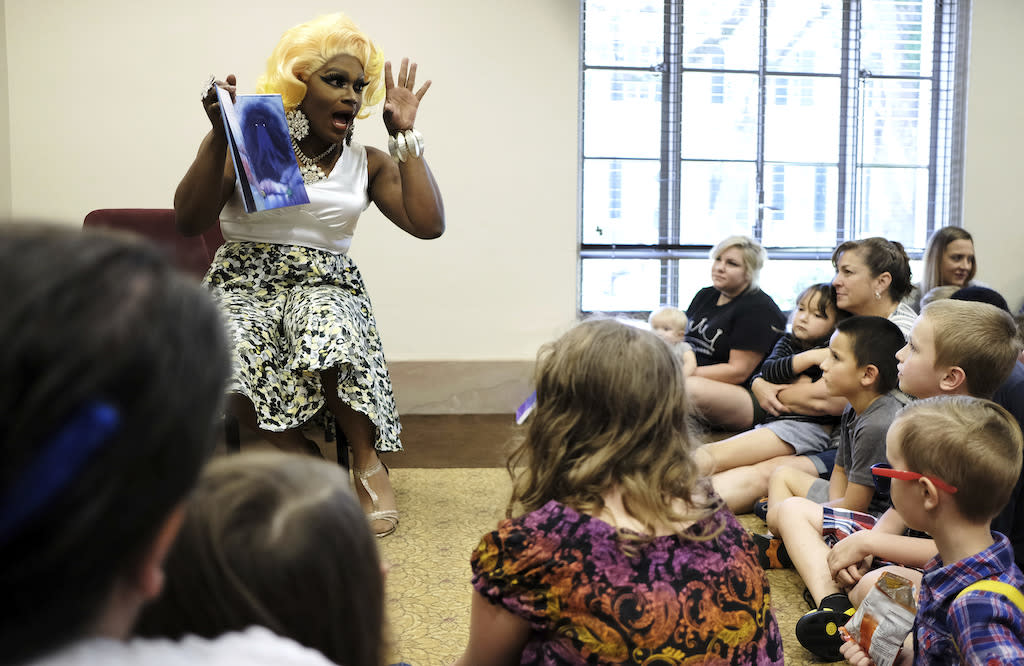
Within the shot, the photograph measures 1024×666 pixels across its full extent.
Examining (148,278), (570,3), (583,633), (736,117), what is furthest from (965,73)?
(148,278)

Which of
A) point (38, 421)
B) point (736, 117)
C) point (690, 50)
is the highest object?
point (690, 50)

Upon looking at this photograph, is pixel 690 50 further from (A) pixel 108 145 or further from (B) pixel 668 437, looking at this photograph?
(B) pixel 668 437

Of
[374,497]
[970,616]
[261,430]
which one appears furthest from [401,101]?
[970,616]

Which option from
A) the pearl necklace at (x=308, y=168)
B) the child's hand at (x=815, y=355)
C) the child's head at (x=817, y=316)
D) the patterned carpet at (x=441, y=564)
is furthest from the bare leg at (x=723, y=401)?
the pearl necklace at (x=308, y=168)

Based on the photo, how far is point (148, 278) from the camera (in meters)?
0.45

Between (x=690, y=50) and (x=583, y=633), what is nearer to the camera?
(x=583, y=633)

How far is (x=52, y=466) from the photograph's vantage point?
0.41 metres

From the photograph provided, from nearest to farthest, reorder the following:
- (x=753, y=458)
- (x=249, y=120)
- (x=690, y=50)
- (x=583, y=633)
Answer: (x=583, y=633) → (x=249, y=120) → (x=753, y=458) → (x=690, y=50)

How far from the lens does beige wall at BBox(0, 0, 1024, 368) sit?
442cm

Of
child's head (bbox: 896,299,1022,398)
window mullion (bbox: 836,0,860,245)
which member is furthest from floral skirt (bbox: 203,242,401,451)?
window mullion (bbox: 836,0,860,245)

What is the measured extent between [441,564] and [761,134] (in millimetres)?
3788

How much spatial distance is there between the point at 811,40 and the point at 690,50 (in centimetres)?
74

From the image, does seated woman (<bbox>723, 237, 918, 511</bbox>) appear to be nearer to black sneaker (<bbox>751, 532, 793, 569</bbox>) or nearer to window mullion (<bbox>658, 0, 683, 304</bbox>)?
black sneaker (<bbox>751, 532, 793, 569</bbox>)

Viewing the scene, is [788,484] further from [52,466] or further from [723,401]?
[52,466]
